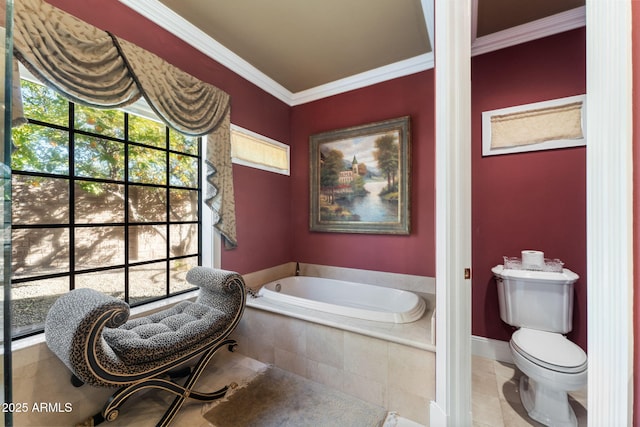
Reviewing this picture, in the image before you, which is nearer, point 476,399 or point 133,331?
point 133,331

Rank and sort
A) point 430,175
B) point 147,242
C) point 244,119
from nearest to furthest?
point 147,242
point 430,175
point 244,119

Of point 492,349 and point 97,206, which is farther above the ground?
point 97,206

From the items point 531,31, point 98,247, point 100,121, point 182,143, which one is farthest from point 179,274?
point 531,31

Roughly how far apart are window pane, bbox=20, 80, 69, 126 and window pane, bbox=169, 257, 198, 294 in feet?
3.93

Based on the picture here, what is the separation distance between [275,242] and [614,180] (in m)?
2.65

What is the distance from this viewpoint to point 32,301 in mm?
1407

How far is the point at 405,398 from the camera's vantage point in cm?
150

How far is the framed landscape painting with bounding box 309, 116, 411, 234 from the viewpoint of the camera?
8.05 ft

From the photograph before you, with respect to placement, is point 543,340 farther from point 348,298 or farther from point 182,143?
point 182,143

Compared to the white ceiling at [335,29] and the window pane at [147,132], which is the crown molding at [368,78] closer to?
the white ceiling at [335,29]

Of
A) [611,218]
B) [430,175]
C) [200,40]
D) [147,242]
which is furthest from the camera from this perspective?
[430,175]

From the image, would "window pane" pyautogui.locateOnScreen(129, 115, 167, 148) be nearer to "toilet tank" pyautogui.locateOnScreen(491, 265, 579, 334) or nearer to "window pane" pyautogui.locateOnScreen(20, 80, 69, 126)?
"window pane" pyautogui.locateOnScreen(20, 80, 69, 126)

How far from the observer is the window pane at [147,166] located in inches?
72.5

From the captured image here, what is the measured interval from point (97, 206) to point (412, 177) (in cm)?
256
